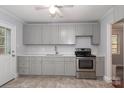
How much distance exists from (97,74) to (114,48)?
342cm

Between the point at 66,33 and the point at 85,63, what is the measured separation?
142 cm

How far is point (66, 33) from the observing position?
5812mm

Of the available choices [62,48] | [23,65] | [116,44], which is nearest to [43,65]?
[23,65]

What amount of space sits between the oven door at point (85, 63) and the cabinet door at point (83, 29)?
3.53ft

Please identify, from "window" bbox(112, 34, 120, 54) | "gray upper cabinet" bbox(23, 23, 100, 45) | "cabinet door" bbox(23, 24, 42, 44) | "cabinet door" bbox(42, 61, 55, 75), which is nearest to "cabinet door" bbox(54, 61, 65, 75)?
"cabinet door" bbox(42, 61, 55, 75)

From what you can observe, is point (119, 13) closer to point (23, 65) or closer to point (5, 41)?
point (5, 41)

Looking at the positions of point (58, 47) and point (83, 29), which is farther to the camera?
point (58, 47)

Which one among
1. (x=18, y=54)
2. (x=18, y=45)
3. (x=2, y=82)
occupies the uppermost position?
(x=18, y=45)

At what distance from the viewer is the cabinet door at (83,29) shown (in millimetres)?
5758

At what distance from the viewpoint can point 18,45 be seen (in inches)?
213

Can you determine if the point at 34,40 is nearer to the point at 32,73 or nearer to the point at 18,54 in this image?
the point at 18,54

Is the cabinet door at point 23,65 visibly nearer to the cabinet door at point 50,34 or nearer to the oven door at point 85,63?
the cabinet door at point 50,34
